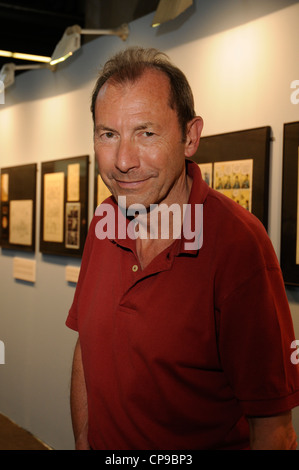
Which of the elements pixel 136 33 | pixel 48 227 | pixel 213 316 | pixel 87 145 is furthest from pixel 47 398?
pixel 213 316

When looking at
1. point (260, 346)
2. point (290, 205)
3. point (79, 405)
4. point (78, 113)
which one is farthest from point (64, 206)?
point (260, 346)

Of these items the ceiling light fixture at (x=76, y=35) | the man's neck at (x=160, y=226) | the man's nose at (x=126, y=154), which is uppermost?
the ceiling light fixture at (x=76, y=35)

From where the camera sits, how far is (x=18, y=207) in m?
4.85

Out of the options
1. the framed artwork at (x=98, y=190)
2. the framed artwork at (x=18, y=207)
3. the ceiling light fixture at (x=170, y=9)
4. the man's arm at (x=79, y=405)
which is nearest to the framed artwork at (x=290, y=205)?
the ceiling light fixture at (x=170, y=9)

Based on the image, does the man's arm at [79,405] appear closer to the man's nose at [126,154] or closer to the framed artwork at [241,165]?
the man's nose at [126,154]

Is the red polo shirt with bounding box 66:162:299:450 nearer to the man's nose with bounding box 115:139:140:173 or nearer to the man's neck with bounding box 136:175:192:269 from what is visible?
the man's neck with bounding box 136:175:192:269

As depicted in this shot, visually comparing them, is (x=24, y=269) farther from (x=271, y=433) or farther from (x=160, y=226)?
(x=271, y=433)

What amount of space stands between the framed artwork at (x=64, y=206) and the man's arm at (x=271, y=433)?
2775 millimetres

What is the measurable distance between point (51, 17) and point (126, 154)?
4.54m

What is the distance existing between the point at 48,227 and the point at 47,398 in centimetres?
137

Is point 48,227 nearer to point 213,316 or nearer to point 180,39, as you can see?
point 180,39

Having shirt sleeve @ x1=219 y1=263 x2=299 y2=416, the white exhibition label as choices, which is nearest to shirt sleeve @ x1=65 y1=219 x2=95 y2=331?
shirt sleeve @ x1=219 y1=263 x2=299 y2=416

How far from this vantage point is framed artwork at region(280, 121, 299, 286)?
2.34m

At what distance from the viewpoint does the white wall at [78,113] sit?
8.11 feet
